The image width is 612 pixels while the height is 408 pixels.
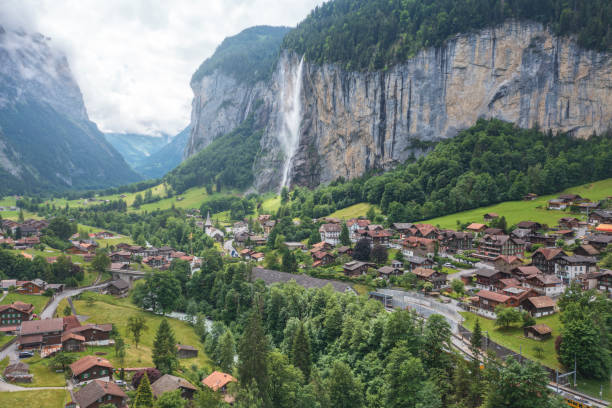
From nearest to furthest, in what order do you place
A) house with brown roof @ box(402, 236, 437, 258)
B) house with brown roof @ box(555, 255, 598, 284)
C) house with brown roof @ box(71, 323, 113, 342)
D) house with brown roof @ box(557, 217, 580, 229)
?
house with brown roof @ box(71, 323, 113, 342)
house with brown roof @ box(555, 255, 598, 284)
house with brown roof @ box(557, 217, 580, 229)
house with brown roof @ box(402, 236, 437, 258)

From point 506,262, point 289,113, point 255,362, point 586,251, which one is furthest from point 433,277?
point 289,113

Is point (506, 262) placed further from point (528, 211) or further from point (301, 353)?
point (301, 353)

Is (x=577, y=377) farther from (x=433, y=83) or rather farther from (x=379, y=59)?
(x=379, y=59)

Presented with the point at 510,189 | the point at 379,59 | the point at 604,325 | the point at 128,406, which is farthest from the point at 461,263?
the point at 379,59

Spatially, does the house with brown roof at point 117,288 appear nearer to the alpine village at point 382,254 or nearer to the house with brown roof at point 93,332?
the alpine village at point 382,254

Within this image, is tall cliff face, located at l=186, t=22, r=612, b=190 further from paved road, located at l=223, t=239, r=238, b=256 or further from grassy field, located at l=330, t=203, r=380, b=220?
paved road, located at l=223, t=239, r=238, b=256

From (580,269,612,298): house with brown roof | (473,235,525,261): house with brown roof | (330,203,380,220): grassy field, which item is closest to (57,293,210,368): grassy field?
(473,235,525,261): house with brown roof
